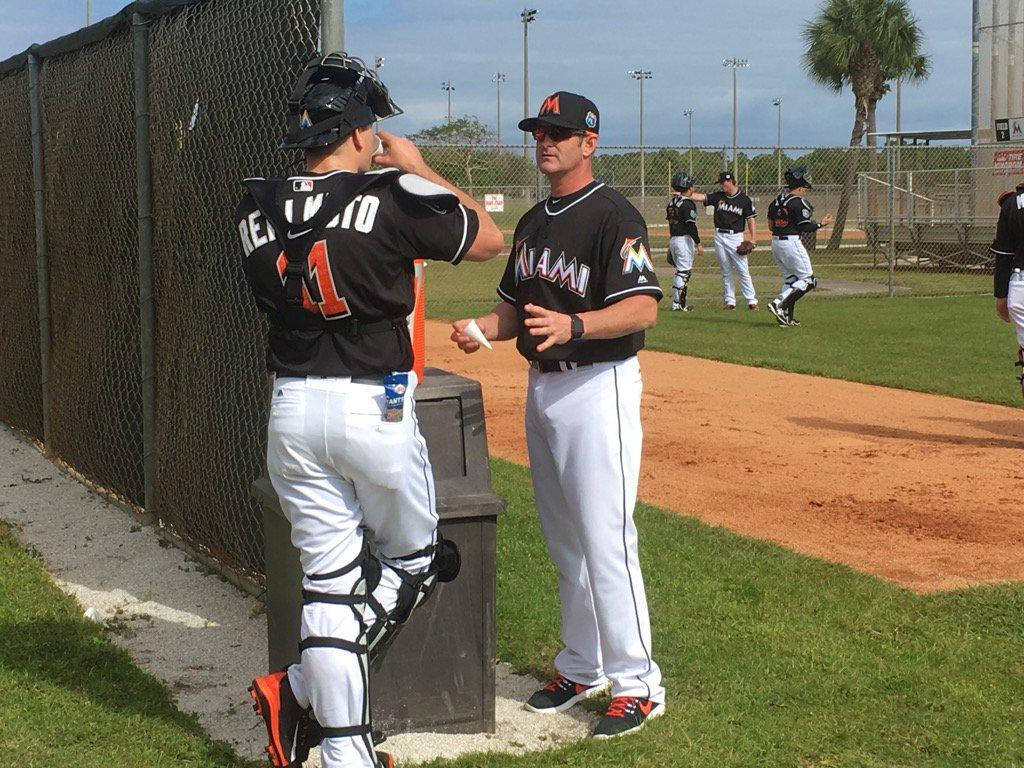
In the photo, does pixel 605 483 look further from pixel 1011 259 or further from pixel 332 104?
pixel 1011 259

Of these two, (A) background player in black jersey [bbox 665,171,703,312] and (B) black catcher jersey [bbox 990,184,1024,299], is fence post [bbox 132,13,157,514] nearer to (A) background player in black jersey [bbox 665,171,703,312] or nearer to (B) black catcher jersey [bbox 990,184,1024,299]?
(B) black catcher jersey [bbox 990,184,1024,299]

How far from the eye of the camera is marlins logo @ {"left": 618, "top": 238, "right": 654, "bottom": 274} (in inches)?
164

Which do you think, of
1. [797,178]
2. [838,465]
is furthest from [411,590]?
[797,178]

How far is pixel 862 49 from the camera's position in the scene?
155 ft

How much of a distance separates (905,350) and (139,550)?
10.1 m

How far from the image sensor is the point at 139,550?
268 inches

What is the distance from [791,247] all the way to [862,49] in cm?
3304

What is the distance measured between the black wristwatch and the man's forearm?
0.02 metres

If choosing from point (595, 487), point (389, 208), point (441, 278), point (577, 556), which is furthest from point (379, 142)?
point (441, 278)

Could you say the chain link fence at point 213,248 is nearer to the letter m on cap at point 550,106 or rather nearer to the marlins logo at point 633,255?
the letter m on cap at point 550,106

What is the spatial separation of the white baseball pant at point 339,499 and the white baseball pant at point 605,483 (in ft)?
2.32

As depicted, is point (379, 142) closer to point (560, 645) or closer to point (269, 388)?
point (269, 388)

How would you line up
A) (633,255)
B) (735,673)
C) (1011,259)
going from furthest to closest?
(1011,259) → (735,673) → (633,255)

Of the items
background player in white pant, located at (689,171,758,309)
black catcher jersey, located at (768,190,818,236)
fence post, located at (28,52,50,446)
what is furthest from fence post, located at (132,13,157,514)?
background player in white pant, located at (689,171,758,309)
